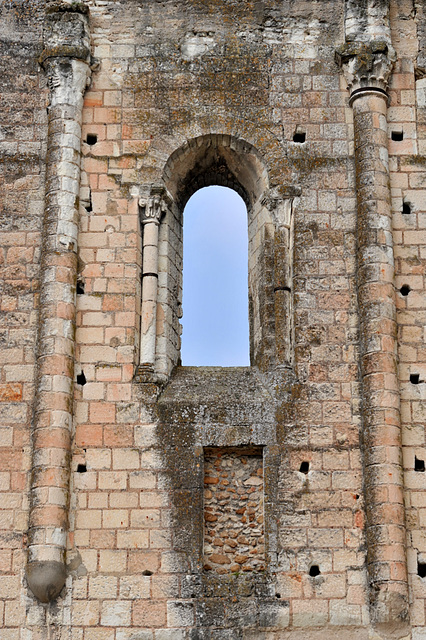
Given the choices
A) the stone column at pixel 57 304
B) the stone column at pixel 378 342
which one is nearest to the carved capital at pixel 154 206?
the stone column at pixel 57 304

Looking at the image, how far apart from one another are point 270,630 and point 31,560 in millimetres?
2526

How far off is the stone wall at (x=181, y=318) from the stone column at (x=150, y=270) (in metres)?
0.03

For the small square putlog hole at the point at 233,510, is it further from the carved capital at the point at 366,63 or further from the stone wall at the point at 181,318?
the carved capital at the point at 366,63

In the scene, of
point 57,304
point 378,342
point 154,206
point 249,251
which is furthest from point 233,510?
point 154,206

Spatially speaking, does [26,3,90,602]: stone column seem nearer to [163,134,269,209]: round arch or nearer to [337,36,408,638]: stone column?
[163,134,269,209]: round arch

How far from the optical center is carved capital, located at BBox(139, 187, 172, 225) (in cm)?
1380

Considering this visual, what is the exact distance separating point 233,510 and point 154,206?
3555 mm

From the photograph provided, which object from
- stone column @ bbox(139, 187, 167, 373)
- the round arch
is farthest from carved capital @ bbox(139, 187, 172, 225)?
the round arch

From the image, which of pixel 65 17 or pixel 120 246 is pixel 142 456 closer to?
pixel 120 246

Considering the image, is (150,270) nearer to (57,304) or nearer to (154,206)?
(154,206)

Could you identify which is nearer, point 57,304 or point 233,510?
point 233,510

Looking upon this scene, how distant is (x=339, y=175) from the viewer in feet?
45.7

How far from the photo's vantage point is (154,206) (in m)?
13.8

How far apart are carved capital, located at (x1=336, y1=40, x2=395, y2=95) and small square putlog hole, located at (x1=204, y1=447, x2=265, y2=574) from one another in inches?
176
